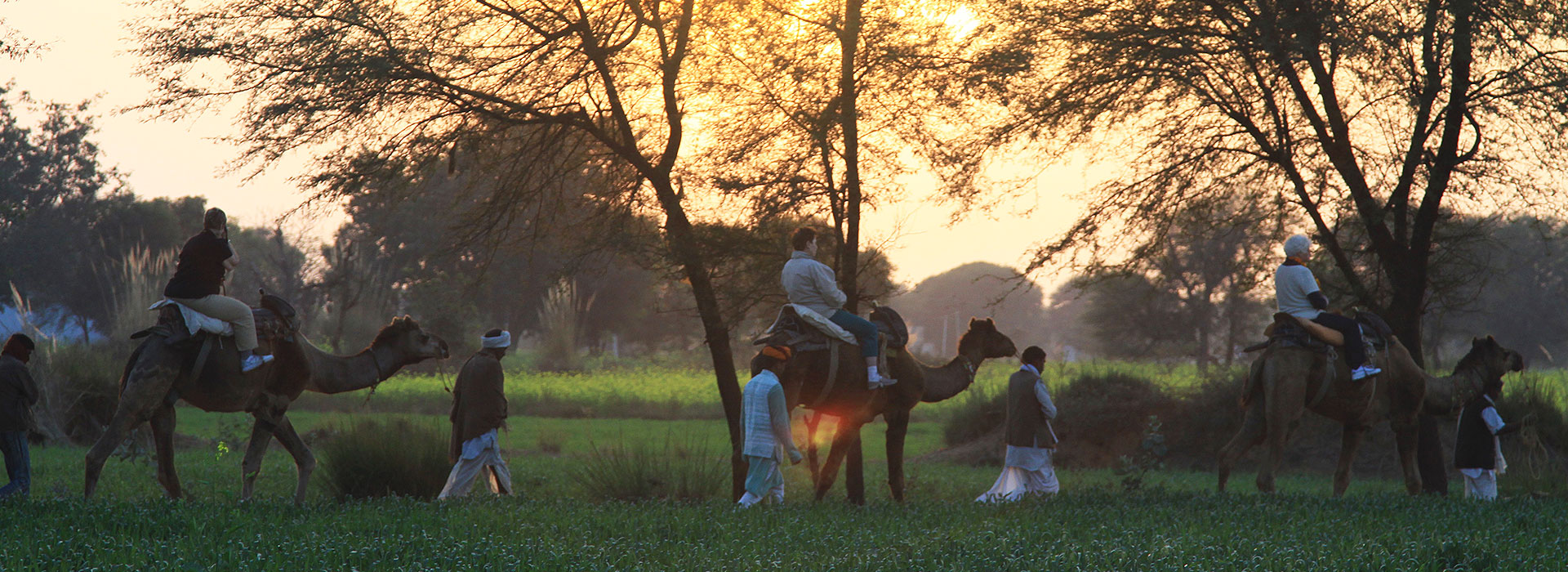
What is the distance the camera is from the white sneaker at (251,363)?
482 inches

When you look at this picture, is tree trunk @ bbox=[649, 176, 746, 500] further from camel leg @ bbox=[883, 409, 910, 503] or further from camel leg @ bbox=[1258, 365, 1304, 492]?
camel leg @ bbox=[1258, 365, 1304, 492]

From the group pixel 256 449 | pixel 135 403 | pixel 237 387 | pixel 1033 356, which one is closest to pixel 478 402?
pixel 256 449

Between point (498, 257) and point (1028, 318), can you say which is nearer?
point (498, 257)

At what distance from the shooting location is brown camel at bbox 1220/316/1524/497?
44.2ft

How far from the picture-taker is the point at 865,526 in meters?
9.66

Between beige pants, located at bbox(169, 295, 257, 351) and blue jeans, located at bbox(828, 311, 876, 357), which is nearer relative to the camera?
beige pants, located at bbox(169, 295, 257, 351)

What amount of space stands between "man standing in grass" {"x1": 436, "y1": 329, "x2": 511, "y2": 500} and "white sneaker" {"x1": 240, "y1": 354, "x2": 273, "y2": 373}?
79.2 inches

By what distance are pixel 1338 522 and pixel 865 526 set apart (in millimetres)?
3675

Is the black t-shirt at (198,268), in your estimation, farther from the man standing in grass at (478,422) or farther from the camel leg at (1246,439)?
the camel leg at (1246,439)

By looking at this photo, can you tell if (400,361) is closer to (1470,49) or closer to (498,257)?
(1470,49)

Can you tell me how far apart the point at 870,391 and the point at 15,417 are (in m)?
8.43

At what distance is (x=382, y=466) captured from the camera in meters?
14.5

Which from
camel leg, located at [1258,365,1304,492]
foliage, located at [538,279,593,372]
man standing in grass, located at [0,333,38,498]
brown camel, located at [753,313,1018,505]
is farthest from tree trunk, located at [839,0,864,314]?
foliage, located at [538,279,593,372]

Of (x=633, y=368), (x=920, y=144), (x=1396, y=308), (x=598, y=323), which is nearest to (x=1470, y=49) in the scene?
(x=1396, y=308)
